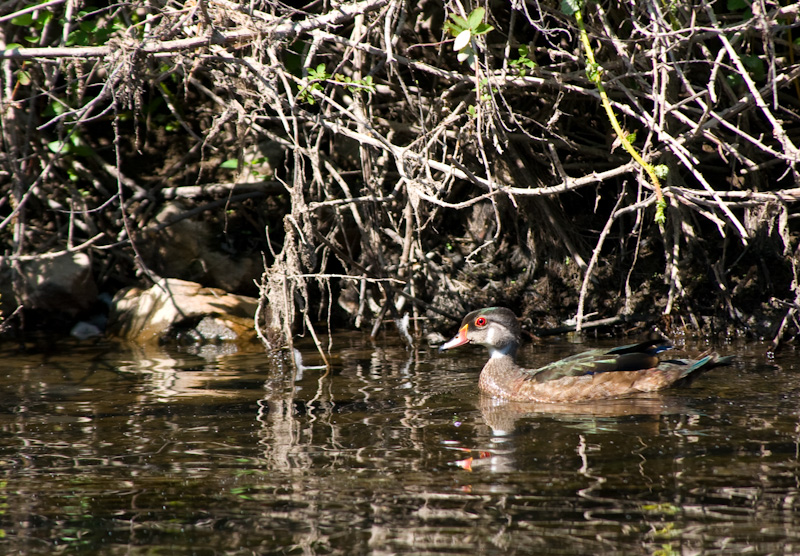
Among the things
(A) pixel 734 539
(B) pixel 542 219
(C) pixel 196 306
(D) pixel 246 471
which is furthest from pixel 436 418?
(C) pixel 196 306

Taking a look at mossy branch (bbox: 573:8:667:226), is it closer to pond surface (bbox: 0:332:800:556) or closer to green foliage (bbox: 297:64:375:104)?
pond surface (bbox: 0:332:800:556)

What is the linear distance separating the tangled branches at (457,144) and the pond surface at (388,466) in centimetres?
119

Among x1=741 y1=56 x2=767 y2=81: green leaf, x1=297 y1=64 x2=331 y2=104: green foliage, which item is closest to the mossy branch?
x1=741 y1=56 x2=767 y2=81: green leaf

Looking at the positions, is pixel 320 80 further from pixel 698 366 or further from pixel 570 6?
pixel 698 366

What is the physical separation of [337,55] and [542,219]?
2423 millimetres

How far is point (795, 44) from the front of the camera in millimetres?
7004

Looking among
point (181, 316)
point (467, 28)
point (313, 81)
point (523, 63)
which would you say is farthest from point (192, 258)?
point (467, 28)

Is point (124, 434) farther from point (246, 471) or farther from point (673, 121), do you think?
point (673, 121)

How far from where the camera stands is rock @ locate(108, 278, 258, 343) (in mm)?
8797

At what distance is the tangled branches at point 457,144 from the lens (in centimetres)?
632

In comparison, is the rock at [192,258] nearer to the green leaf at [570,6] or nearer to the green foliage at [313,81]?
the green foliage at [313,81]

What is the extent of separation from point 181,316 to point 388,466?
4.93 metres

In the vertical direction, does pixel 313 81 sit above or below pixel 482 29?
below

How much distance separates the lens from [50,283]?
30.6ft
